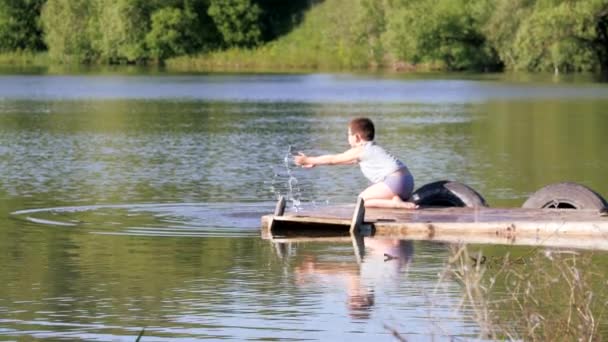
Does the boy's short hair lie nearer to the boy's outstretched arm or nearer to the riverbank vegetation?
the boy's outstretched arm

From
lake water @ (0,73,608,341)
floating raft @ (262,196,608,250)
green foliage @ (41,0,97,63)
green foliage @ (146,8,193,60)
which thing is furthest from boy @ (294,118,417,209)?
green foliage @ (41,0,97,63)

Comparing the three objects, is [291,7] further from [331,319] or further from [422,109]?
[331,319]

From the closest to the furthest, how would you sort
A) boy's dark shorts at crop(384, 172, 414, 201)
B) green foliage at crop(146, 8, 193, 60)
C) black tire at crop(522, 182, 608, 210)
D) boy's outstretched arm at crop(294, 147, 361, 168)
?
boy's outstretched arm at crop(294, 147, 361, 168) < black tire at crop(522, 182, 608, 210) < boy's dark shorts at crop(384, 172, 414, 201) < green foliage at crop(146, 8, 193, 60)

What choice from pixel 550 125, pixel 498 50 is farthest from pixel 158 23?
pixel 550 125

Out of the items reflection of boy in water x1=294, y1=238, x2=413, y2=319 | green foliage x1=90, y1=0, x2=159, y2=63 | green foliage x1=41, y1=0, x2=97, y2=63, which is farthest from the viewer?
green foliage x1=41, y1=0, x2=97, y2=63

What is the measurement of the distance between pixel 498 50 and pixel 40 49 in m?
40.2

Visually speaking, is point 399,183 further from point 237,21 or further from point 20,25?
point 20,25

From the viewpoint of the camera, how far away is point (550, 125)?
35031mm

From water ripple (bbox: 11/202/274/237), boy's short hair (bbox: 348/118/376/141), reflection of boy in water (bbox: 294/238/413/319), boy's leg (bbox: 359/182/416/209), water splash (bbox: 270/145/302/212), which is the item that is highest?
boy's short hair (bbox: 348/118/376/141)

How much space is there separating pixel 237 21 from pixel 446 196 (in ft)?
282

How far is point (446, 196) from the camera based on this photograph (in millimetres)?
14758

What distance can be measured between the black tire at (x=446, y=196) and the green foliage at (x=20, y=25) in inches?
3520

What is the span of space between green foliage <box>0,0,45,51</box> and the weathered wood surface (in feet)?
296

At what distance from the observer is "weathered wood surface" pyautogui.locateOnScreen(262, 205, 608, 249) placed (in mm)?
12969
